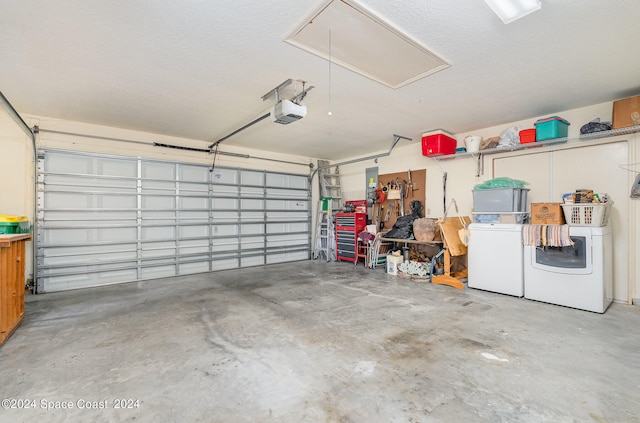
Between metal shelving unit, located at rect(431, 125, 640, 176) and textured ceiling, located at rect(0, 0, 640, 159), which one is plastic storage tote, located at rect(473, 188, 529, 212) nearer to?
metal shelving unit, located at rect(431, 125, 640, 176)

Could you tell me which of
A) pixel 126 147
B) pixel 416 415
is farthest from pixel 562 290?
pixel 126 147

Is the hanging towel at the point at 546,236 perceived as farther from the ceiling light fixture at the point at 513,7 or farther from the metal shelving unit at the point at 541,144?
the ceiling light fixture at the point at 513,7

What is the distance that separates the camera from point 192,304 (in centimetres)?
371

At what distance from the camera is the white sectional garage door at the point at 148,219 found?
4.54 meters

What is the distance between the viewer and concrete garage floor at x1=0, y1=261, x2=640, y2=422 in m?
1.68

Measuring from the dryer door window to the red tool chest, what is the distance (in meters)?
3.48

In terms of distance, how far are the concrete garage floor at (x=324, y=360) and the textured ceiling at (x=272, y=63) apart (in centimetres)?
272

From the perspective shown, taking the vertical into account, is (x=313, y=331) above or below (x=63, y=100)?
below

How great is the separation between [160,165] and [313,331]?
15.0 ft

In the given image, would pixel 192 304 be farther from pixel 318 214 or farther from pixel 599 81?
pixel 599 81

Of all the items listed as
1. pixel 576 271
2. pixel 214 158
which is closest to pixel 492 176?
pixel 576 271

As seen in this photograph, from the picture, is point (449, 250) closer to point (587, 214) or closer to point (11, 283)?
point (587, 214)

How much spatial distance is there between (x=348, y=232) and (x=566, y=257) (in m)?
4.04

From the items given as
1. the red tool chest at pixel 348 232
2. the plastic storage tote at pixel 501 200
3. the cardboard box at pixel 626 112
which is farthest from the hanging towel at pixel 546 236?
the red tool chest at pixel 348 232
